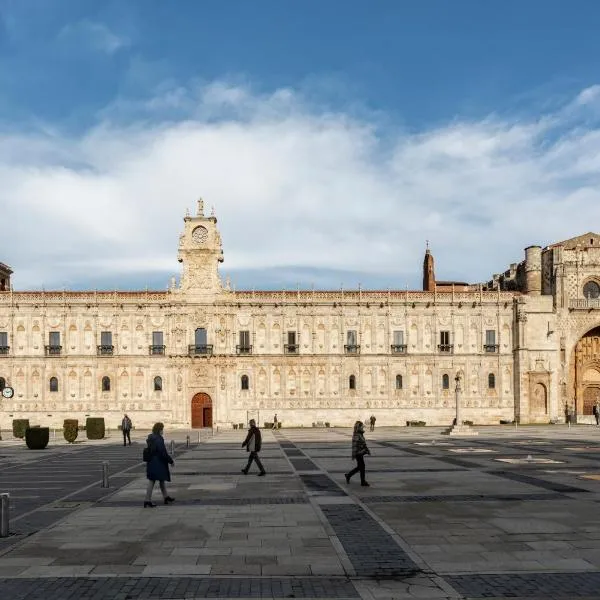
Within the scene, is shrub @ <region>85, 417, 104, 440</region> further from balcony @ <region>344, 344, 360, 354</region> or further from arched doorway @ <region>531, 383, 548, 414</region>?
arched doorway @ <region>531, 383, 548, 414</region>

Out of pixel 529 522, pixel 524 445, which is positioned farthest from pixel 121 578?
pixel 524 445

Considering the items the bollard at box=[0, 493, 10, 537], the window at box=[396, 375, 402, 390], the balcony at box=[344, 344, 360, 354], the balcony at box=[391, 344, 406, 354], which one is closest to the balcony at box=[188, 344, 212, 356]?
the balcony at box=[344, 344, 360, 354]

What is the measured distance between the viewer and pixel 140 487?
65.2 ft

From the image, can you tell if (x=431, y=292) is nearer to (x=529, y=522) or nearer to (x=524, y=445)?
(x=524, y=445)

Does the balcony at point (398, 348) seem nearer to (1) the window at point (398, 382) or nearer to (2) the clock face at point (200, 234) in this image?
(1) the window at point (398, 382)

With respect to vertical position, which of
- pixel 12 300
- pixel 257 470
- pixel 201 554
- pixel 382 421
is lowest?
pixel 382 421

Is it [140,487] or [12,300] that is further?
[12,300]

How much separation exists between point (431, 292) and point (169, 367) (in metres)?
26.9

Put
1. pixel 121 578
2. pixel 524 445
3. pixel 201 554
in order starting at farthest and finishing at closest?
pixel 524 445
pixel 201 554
pixel 121 578

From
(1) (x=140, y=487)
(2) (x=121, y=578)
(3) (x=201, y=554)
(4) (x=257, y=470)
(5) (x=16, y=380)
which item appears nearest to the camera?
(2) (x=121, y=578)

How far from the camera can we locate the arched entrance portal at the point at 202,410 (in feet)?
208

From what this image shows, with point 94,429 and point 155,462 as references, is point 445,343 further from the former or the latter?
point 155,462

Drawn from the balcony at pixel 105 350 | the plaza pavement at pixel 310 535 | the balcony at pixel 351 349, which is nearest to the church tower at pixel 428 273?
the balcony at pixel 351 349

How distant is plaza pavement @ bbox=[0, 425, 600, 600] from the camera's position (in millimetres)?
9344
